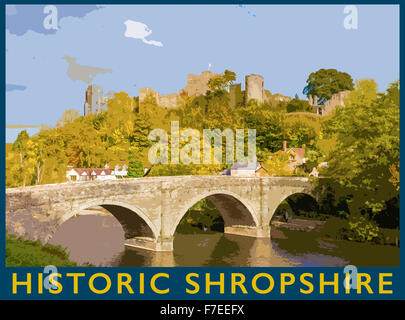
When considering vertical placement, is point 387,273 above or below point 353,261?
above

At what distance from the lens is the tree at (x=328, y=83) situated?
319ft

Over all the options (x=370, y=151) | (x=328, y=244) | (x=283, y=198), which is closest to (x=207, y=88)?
(x=283, y=198)

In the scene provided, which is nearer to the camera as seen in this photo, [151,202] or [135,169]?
[151,202]

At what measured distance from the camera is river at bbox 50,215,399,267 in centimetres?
3222

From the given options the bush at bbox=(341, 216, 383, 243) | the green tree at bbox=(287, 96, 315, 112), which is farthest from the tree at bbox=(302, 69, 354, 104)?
the bush at bbox=(341, 216, 383, 243)

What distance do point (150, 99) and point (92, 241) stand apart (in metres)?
40.1

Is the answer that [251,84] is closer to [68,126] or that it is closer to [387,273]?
[68,126]

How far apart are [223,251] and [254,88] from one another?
4988cm

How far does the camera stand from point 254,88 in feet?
269

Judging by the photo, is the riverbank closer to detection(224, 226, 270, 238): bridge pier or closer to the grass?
detection(224, 226, 270, 238): bridge pier

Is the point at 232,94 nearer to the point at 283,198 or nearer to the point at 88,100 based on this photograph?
the point at 88,100

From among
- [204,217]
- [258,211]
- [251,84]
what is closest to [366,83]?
[258,211]

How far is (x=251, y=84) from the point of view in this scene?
81812mm

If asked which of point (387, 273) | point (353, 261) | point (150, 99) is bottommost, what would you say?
point (353, 261)
